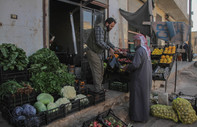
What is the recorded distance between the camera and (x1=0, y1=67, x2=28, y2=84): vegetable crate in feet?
11.0

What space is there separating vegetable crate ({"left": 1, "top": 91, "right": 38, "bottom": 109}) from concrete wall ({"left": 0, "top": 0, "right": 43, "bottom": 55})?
Result: 1499mm

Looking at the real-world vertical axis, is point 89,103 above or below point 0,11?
below

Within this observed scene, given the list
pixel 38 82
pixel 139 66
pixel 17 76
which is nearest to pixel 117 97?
pixel 139 66

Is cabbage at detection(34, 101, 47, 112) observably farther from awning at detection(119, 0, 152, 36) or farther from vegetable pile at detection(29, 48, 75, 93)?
awning at detection(119, 0, 152, 36)

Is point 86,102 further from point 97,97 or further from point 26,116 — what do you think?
point 26,116

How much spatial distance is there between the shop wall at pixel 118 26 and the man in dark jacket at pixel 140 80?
404 centimetres

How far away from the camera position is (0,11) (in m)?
3.68

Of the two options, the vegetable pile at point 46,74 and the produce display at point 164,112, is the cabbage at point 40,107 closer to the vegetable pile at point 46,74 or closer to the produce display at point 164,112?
the vegetable pile at point 46,74

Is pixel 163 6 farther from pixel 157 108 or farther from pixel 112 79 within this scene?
pixel 157 108

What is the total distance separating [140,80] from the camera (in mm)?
3422

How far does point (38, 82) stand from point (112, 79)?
2.80m

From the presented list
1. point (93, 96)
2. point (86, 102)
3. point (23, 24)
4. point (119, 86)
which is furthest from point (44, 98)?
point (119, 86)

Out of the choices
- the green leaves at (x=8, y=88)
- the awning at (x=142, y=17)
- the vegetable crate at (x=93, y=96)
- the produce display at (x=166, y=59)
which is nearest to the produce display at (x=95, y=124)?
the vegetable crate at (x=93, y=96)

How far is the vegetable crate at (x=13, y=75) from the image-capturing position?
11.0ft
